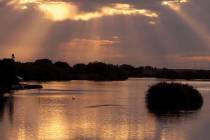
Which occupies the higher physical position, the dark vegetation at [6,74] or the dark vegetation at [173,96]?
the dark vegetation at [6,74]

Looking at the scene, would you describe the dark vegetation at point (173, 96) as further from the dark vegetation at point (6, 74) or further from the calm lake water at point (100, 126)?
the dark vegetation at point (6, 74)

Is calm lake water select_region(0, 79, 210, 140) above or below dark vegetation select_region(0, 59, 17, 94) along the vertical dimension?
below

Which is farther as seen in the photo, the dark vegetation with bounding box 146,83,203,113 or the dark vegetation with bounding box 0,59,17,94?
the dark vegetation with bounding box 0,59,17,94

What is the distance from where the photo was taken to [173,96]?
5731 centimetres

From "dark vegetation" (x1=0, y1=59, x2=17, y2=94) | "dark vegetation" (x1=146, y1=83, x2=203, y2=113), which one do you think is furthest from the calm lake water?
"dark vegetation" (x1=0, y1=59, x2=17, y2=94)

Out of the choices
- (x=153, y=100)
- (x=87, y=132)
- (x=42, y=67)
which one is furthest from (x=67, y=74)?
(x=87, y=132)

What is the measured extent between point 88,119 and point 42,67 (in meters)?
143

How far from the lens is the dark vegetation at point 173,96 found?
2213 inches

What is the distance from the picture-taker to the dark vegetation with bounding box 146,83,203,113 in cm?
5622

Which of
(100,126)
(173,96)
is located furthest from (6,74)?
(100,126)

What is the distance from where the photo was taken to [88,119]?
3847 cm

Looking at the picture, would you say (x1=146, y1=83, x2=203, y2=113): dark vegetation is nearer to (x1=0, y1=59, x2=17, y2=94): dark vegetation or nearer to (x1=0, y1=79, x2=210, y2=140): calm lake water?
(x1=0, y1=79, x2=210, y2=140): calm lake water

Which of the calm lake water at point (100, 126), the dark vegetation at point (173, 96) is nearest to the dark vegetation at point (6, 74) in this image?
the dark vegetation at point (173, 96)

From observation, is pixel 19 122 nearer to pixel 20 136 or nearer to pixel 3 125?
pixel 3 125
